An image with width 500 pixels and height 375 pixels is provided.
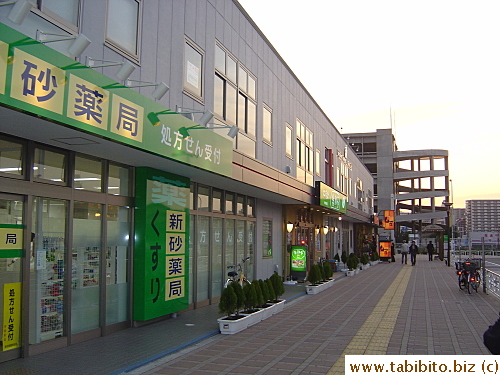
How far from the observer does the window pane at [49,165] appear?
797 centimetres

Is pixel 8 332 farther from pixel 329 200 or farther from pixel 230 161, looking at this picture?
pixel 329 200

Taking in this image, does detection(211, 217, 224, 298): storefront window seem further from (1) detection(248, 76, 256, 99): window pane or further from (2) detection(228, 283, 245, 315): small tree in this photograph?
(1) detection(248, 76, 256, 99): window pane

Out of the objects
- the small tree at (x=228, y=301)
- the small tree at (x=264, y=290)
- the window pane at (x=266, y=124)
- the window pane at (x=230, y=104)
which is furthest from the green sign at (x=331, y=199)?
the small tree at (x=228, y=301)

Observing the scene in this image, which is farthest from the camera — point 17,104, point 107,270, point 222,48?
point 222,48

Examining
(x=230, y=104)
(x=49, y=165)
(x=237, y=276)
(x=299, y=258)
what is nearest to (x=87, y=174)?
(x=49, y=165)

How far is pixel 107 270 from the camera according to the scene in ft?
31.4

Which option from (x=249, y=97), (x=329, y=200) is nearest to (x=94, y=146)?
(x=249, y=97)

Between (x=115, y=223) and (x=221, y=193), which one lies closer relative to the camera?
(x=115, y=223)

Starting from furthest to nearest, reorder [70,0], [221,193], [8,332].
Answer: [221,193], [70,0], [8,332]

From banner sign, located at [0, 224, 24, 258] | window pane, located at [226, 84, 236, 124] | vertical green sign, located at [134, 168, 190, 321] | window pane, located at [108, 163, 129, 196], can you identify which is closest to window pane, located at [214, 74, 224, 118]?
window pane, located at [226, 84, 236, 124]

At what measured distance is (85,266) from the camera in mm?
8992

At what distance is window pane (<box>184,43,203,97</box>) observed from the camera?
453 inches

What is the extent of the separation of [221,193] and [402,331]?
6803 mm

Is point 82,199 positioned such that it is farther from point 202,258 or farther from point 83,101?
point 202,258
